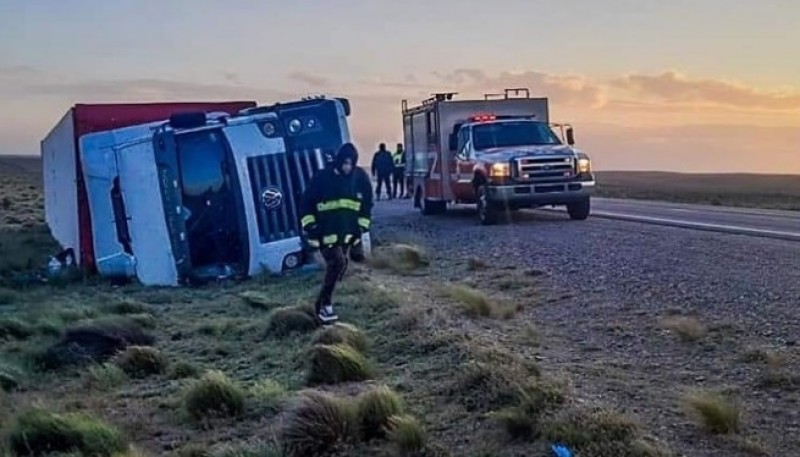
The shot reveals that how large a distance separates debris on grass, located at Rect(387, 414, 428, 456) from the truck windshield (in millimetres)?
17550

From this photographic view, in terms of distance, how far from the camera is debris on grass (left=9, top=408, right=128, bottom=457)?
740cm

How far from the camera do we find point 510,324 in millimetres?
11258

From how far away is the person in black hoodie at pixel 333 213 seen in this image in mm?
11703

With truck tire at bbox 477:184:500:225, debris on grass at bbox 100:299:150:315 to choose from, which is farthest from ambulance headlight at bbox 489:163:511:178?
debris on grass at bbox 100:299:150:315

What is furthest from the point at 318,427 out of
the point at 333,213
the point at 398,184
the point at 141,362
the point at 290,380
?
the point at 398,184

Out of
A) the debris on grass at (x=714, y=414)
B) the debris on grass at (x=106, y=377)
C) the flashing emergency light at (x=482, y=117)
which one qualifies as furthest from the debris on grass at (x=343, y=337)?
the flashing emergency light at (x=482, y=117)

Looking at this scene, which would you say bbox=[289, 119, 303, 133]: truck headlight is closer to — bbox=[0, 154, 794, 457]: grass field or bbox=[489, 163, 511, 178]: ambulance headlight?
bbox=[0, 154, 794, 457]: grass field

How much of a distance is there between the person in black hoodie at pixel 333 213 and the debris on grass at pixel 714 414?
524 centimetres

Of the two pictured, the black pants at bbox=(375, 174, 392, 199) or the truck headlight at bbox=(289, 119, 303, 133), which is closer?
the truck headlight at bbox=(289, 119, 303, 133)

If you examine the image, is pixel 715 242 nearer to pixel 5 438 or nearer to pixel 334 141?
pixel 334 141

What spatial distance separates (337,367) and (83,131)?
1104 centimetres

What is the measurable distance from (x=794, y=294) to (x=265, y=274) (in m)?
7.86

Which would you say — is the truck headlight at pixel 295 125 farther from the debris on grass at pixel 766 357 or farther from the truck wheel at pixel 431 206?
the truck wheel at pixel 431 206

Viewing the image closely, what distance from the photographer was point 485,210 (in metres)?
23.7
